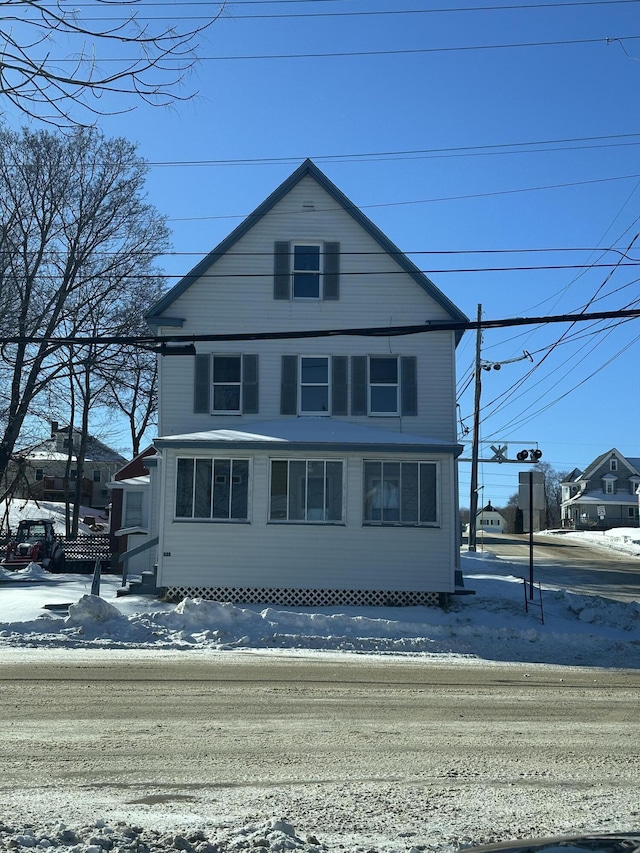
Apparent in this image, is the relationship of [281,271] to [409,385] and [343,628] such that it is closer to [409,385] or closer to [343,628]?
[409,385]

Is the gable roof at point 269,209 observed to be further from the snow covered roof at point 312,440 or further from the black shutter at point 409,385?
the snow covered roof at point 312,440

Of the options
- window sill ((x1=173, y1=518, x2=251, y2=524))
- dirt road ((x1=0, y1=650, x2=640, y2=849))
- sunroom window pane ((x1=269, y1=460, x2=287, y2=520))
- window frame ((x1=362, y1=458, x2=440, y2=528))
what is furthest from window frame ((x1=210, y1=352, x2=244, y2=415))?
dirt road ((x1=0, y1=650, x2=640, y2=849))

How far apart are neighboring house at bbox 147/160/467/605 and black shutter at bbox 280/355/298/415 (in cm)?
4

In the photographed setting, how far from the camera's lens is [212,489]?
71.4 ft

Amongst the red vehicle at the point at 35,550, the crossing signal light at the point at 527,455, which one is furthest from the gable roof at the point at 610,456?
the red vehicle at the point at 35,550

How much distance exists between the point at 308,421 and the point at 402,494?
3.38m

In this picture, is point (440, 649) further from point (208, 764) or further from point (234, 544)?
point (208, 764)

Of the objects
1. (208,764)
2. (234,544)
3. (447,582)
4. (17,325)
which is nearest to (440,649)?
(447,582)

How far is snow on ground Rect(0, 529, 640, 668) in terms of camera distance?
1619 cm

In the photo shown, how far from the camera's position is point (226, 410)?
23.7 meters

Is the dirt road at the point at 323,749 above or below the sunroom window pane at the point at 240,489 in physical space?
below

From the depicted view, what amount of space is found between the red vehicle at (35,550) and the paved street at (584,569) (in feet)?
58.9

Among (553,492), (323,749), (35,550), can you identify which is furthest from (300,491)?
(553,492)

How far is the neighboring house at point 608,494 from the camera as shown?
96938 mm
